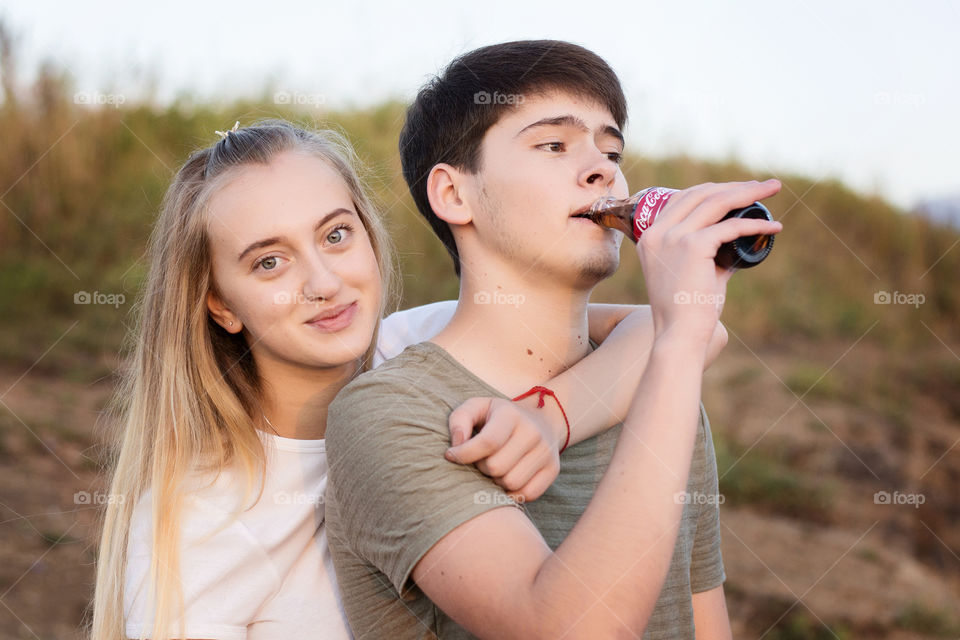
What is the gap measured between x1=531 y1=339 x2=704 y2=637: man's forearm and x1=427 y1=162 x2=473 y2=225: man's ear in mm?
786

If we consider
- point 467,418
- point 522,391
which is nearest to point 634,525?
point 467,418

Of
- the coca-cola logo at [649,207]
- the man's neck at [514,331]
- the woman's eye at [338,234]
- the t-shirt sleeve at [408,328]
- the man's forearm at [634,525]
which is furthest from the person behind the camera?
the t-shirt sleeve at [408,328]

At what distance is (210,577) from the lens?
78.3 inches

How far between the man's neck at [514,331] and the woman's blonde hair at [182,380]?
20.7 inches

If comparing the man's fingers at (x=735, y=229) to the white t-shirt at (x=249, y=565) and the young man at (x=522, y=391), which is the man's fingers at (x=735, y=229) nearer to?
the young man at (x=522, y=391)

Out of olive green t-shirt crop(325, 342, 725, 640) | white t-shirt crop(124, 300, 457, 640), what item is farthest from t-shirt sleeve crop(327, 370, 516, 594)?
white t-shirt crop(124, 300, 457, 640)

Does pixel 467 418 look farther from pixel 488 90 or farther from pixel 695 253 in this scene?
pixel 488 90

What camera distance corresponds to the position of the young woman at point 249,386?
78.5 inches

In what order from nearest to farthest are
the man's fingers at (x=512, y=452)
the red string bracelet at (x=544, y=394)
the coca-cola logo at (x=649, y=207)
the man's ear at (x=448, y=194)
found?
the man's fingers at (x=512, y=452)
the coca-cola logo at (x=649, y=207)
the red string bracelet at (x=544, y=394)
the man's ear at (x=448, y=194)

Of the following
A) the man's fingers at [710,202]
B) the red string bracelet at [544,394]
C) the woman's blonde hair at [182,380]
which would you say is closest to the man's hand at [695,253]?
the man's fingers at [710,202]

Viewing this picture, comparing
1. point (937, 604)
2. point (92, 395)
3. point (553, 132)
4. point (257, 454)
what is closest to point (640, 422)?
point (553, 132)

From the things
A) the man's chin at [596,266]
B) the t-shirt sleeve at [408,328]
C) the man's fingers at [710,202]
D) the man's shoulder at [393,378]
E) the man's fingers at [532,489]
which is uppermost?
the man's fingers at [710,202]

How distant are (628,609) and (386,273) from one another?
5.08 ft

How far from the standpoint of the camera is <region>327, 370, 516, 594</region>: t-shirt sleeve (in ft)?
4.84
